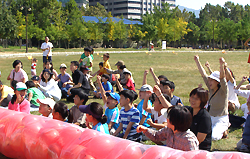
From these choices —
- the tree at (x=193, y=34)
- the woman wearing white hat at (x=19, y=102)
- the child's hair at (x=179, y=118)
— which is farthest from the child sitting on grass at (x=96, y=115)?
the tree at (x=193, y=34)

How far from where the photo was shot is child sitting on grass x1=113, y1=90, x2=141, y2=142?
4.61 meters

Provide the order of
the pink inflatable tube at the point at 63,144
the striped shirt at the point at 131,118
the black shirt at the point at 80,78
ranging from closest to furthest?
the pink inflatable tube at the point at 63,144 → the striped shirt at the point at 131,118 → the black shirt at the point at 80,78

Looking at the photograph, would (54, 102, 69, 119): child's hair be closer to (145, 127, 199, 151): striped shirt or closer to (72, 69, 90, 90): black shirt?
(145, 127, 199, 151): striped shirt

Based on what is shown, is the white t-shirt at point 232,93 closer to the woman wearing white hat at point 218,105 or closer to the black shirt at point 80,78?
the woman wearing white hat at point 218,105

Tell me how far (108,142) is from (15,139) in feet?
5.40

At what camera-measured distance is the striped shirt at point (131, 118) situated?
4605mm

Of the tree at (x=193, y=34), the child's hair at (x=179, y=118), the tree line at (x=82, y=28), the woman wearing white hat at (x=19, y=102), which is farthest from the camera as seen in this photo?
the tree at (x=193, y=34)

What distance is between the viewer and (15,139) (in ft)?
12.7

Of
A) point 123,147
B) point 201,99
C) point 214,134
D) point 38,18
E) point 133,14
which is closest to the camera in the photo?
point 123,147

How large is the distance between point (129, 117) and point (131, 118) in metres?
0.09

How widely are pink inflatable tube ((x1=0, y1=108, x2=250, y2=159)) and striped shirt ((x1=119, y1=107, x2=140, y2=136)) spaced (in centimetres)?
131

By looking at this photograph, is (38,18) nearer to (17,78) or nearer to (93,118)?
(17,78)

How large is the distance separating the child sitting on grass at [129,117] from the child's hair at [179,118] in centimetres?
160

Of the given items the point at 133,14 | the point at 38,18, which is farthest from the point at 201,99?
the point at 133,14
